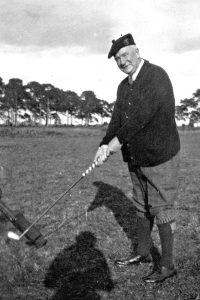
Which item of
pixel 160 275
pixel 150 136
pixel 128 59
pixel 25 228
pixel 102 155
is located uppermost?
pixel 128 59

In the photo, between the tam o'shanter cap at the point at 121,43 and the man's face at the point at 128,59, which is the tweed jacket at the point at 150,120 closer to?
the man's face at the point at 128,59

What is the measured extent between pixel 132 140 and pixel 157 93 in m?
0.61

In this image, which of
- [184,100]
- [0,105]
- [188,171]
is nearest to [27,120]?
[0,105]

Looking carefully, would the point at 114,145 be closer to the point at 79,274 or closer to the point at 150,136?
the point at 150,136

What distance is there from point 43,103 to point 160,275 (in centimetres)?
11254

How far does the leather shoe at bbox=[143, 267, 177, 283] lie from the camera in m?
4.63

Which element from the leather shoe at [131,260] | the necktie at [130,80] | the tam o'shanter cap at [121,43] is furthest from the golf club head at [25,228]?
the tam o'shanter cap at [121,43]

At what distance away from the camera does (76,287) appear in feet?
14.8

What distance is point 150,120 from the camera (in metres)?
4.51

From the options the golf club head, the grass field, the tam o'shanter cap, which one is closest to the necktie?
the tam o'shanter cap

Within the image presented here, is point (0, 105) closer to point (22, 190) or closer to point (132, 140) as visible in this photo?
point (22, 190)

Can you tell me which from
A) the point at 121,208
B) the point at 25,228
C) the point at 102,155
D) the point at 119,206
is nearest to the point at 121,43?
the point at 102,155

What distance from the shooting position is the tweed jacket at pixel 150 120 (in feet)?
14.6

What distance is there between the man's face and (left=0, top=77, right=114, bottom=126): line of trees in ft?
309
